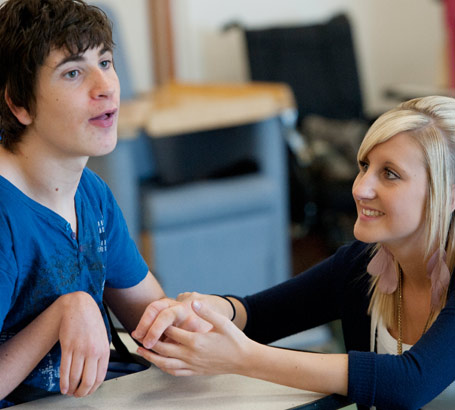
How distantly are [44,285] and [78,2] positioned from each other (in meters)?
0.40

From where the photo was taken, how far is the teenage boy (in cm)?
101

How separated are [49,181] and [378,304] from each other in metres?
0.56

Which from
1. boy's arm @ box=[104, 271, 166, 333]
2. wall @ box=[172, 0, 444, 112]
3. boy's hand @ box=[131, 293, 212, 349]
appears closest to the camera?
boy's hand @ box=[131, 293, 212, 349]

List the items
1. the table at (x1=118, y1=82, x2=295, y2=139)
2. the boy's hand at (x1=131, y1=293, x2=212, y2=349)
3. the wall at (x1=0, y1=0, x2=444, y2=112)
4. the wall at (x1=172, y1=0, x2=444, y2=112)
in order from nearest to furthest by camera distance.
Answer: the boy's hand at (x1=131, y1=293, x2=212, y2=349)
the table at (x1=118, y1=82, x2=295, y2=139)
the wall at (x1=0, y1=0, x2=444, y2=112)
the wall at (x1=172, y1=0, x2=444, y2=112)

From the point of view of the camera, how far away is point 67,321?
1003 mm

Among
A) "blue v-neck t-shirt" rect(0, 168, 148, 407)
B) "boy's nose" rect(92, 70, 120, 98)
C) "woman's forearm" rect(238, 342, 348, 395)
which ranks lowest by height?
"woman's forearm" rect(238, 342, 348, 395)

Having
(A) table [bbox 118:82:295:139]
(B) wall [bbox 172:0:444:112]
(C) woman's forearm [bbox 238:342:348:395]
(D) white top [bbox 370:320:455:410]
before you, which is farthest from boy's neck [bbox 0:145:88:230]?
(B) wall [bbox 172:0:444:112]

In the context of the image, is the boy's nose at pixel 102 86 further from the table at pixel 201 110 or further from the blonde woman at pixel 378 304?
the table at pixel 201 110

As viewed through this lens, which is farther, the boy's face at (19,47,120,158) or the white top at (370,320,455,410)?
the white top at (370,320,455,410)

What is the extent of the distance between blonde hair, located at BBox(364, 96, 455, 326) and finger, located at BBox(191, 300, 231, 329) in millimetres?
333

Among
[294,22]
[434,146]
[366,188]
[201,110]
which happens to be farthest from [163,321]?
[294,22]

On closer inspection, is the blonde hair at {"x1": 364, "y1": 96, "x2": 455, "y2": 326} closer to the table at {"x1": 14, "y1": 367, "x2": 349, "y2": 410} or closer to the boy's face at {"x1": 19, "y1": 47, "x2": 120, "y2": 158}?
the table at {"x1": 14, "y1": 367, "x2": 349, "y2": 410}

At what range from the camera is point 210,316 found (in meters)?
1.08

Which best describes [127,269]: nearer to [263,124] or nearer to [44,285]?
[44,285]
